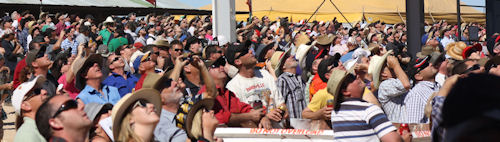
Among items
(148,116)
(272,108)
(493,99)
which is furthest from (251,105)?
(493,99)

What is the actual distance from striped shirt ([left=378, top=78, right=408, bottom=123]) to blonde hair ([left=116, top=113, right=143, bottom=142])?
3.92 m

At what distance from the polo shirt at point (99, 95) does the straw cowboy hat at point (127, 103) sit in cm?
248

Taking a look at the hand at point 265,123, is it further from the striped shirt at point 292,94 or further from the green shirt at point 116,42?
the green shirt at point 116,42

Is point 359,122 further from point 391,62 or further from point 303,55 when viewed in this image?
point 303,55

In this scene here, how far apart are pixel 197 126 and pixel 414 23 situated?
11.2 metres

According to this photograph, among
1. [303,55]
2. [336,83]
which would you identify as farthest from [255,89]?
[303,55]

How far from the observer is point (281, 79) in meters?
9.34

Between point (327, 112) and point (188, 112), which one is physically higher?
point (188, 112)

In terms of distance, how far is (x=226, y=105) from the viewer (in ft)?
25.2

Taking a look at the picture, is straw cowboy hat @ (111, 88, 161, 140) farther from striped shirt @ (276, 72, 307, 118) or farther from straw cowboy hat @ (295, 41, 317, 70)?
straw cowboy hat @ (295, 41, 317, 70)

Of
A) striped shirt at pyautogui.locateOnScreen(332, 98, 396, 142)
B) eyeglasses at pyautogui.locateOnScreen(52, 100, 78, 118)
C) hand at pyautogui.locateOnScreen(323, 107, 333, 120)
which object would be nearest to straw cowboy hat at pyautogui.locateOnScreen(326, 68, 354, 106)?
striped shirt at pyautogui.locateOnScreen(332, 98, 396, 142)

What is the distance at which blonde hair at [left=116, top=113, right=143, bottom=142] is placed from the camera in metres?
5.41

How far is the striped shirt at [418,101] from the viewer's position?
8.45 m

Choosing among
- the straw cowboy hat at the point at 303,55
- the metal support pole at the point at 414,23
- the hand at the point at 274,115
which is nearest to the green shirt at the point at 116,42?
the straw cowboy hat at the point at 303,55
